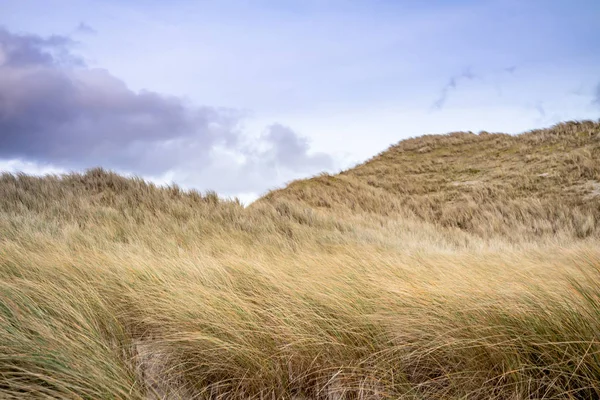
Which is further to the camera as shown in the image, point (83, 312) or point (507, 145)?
point (507, 145)

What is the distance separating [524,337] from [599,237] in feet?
36.8

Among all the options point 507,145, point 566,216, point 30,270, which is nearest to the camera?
point 30,270

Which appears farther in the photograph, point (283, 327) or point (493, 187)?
point (493, 187)

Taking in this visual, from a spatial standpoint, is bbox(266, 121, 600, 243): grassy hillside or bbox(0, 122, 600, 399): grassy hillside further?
bbox(266, 121, 600, 243): grassy hillside

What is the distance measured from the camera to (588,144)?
19.9 meters

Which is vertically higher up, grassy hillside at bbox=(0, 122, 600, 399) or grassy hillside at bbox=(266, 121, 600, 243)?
grassy hillside at bbox=(266, 121, 600, 243)

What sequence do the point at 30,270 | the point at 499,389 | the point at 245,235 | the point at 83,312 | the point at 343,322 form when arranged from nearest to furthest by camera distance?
the point at 499,389
the point at 343,322
the point at 83,312
the point at 30,270
the point at 245,235

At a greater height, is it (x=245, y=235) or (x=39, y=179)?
(x=39, y=179)

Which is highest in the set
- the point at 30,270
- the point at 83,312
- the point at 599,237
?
the point at 30,270

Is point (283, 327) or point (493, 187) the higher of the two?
point (493, 187)

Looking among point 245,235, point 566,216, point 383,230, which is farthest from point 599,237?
point 245,235

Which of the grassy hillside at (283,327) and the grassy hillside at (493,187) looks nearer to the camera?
the grassy hillside at (283,327)

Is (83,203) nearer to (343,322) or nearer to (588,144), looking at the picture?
(343,322)

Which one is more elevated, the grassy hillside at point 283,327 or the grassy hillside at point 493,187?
the grassy hillside at point 493,187
